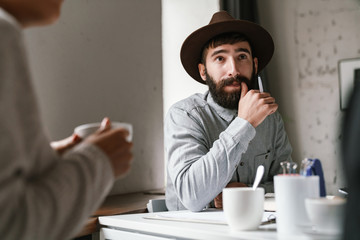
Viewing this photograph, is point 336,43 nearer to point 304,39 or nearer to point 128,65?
point 304,39

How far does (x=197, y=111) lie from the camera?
1763 mm

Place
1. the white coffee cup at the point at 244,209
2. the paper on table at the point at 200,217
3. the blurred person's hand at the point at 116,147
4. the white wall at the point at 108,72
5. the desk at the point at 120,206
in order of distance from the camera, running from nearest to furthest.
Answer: the blurred person's hand at the point at 116,147 < the white coffee cup at the point at 244,209 < the paper on table at the point at 200,217 < the desk at the point at 120,206 < the white wall at the point at 108,72

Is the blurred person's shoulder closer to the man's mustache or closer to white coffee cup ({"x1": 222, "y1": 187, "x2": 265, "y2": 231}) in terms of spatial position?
white coffee cup ({"x1": 222, "y1": 187, "x2": 265, "y2": 231})

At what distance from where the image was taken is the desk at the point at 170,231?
951mm

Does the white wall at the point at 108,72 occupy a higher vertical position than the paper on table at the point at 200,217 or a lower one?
higher

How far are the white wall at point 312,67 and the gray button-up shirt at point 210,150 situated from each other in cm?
112

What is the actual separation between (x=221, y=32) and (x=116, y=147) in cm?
128

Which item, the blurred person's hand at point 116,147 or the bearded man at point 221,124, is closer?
the blurred person's hand at point 116,147

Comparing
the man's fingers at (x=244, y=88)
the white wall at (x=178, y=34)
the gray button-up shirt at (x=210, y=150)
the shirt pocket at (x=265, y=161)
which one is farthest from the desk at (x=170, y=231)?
the white wall at (x=178, y=34)

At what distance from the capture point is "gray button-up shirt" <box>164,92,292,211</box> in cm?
142

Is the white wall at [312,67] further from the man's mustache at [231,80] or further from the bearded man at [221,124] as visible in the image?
the man's mustache at [231,80]

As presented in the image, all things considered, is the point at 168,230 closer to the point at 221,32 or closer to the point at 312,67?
the point at 221,32

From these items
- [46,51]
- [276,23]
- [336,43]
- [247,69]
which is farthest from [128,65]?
[336,43]

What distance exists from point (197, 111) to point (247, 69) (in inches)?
13.0
